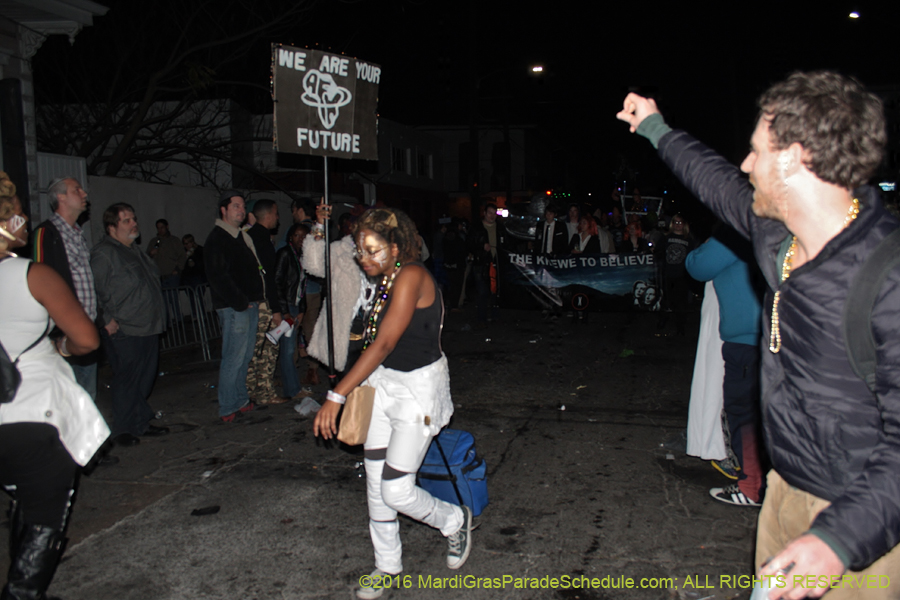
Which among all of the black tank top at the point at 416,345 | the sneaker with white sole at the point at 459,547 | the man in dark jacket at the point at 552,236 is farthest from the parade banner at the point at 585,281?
the black tank top at the point at 416,345

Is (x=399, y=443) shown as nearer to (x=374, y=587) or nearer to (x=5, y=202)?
(x=374, y=587)

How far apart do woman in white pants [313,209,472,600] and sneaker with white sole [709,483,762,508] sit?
1.99m

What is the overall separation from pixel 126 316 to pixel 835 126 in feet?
18.2

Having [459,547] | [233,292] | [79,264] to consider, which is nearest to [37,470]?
[459,547]

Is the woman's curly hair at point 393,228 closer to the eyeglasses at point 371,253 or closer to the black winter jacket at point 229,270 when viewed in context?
the eyeglasses at point 371,253

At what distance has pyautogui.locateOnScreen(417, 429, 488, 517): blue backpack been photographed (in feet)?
12.5

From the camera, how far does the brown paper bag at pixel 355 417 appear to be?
126 inches

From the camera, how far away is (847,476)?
64.4 inches

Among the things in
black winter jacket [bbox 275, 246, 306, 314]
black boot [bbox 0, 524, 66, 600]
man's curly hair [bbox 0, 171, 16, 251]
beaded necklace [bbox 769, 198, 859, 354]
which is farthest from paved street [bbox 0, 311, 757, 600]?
beaded necklace [bbox 769, 198, 859, 354]

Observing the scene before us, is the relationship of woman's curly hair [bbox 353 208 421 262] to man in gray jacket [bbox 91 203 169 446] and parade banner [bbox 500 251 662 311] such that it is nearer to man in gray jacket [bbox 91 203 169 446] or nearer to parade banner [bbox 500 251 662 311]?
man in gray jacket [bbox 91 203 169 446]

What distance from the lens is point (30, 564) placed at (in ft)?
9.05

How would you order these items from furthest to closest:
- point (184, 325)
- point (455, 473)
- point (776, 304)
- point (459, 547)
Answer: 1. point (184, 325)
2. point (455, 473)
3. point (459, 547)
4. point (776, 304)

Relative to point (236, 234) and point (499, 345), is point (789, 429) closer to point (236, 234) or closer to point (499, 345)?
point (236, 234)

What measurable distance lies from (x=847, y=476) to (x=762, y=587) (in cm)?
42
